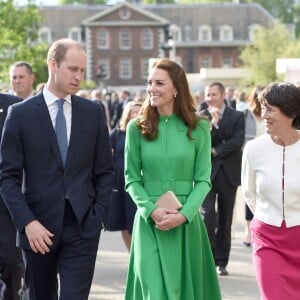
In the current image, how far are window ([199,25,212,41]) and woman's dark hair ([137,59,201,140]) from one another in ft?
307

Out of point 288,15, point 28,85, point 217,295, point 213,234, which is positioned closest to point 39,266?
point 217,295

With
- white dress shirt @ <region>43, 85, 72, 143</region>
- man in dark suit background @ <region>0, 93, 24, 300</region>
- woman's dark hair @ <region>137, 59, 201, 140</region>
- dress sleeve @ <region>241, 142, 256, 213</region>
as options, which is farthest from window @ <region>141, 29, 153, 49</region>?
white dress shirt @ <region>43, 85, 72, 143</region>

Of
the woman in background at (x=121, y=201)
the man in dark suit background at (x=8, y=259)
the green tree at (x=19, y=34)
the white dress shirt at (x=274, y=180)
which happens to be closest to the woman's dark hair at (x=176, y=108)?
the white dress shirt at (x=274, y=180)

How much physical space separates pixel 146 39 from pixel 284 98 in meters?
95.2

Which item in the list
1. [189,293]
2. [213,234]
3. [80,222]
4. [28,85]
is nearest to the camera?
[80,222]

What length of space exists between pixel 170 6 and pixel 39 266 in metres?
96.8

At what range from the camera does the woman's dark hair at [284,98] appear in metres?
6.26

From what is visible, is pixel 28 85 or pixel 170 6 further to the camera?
pixel 170 6

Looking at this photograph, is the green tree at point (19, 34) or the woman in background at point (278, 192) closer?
the woman in background at point (278, 192)

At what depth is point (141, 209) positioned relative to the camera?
6582mm

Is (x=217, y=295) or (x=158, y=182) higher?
(x=158, y=182)

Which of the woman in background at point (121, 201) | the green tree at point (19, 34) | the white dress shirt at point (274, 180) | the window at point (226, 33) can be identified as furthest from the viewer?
the window at point (226, 33)

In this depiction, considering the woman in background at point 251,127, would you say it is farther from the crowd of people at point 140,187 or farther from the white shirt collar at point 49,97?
the white shirt collar at point 49,97

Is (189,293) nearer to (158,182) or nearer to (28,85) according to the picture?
(158,182)
